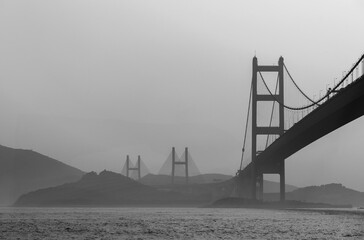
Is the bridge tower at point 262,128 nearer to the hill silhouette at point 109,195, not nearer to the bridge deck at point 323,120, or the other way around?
the bridge deck at point 323,120

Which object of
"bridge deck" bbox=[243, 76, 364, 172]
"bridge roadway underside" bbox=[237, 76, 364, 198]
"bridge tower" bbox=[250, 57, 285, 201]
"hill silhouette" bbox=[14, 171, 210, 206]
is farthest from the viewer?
"hill silhouette" bbox=[14, 171, 210, 206]

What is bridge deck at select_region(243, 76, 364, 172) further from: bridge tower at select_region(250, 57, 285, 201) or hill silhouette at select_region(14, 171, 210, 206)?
hill silhouette at select_region(14, 171, 210, 206)

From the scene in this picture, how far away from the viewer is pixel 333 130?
56.8m

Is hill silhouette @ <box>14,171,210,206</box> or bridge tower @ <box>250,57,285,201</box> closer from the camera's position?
bridge tower @ <box>250,57,285,201</box>

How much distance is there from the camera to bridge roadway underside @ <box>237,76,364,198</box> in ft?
155

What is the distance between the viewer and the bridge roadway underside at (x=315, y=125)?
4716 centimetres

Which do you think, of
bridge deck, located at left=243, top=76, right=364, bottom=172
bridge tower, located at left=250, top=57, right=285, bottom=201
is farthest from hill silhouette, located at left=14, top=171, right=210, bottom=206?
bridge deck, located at left=243, top=76, right=364, bottom=172

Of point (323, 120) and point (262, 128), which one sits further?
point (262, 128)

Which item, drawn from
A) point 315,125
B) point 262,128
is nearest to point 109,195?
point 262,128

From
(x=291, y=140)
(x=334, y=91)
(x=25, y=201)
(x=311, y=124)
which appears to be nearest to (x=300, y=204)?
(x=291, y=140)

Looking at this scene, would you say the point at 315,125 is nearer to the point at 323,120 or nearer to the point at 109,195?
the point at 323,120

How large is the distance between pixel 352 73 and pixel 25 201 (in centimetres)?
12507

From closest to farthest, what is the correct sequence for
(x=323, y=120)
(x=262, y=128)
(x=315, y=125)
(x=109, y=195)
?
1. (x=323, y=120)
2. (x=315, y=125)
3. (x=262, y=128)
4. (x=109, y=195)

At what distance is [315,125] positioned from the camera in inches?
2183
